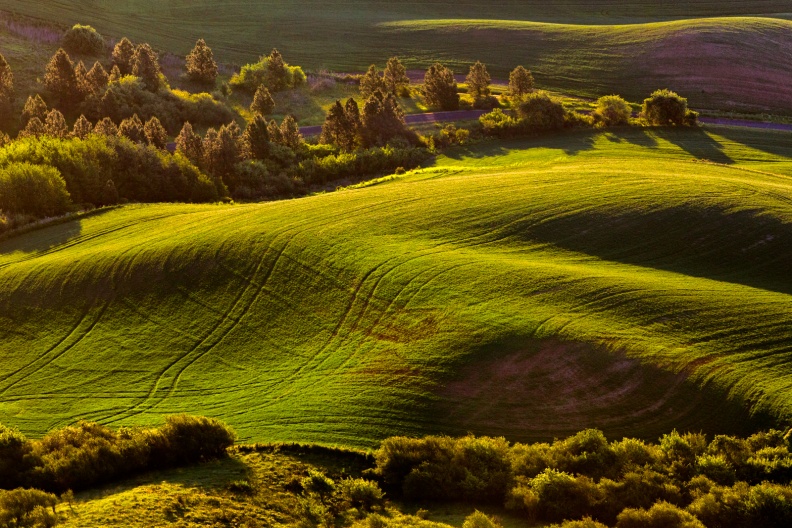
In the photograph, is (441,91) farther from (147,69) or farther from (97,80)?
(97,80)

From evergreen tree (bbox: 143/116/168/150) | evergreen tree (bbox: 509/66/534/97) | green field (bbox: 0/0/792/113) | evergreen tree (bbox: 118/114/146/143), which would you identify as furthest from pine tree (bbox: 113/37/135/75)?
evergreen tree (bbox: 509/66/534/97)

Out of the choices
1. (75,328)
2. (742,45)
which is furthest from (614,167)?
(742,45)

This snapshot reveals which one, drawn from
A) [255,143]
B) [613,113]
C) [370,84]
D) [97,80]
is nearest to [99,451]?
[255,143]

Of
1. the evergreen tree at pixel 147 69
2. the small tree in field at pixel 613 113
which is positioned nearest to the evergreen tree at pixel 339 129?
the small tree in field at pixel 613 113

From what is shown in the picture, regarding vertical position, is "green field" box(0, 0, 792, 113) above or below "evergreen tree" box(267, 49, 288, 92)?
above

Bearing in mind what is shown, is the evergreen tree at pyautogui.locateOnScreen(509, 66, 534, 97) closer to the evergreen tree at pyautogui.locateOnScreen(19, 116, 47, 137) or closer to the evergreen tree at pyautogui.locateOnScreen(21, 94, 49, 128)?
the evergreen tree at pyautogui.locateOnScreen(21, 94, 49, 128)

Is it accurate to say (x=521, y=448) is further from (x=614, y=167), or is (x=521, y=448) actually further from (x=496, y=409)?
(x=614, y=167)

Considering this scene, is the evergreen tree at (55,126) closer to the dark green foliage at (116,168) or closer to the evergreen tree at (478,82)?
the dark green foliage at (116,168)
